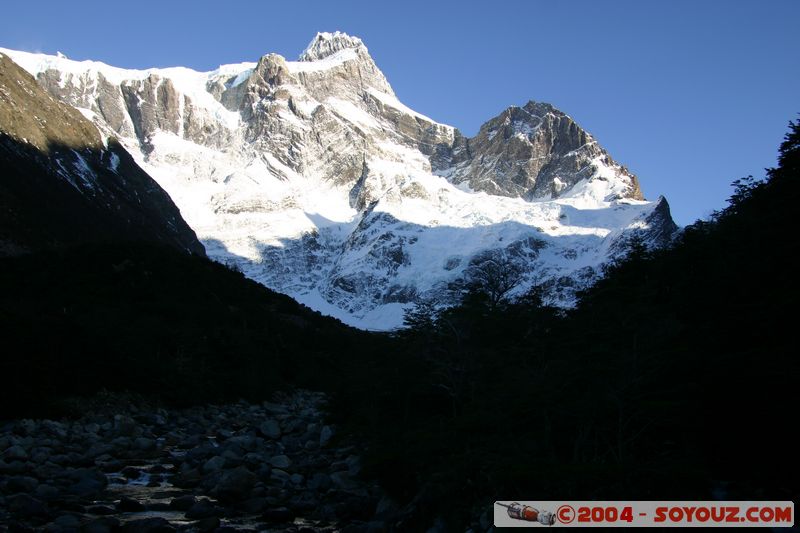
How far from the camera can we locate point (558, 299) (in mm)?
196625

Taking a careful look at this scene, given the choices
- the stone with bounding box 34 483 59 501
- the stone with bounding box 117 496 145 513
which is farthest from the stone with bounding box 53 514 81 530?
the stone with bounding box 34 483 59 501

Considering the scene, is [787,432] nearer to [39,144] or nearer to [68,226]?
[68,226]

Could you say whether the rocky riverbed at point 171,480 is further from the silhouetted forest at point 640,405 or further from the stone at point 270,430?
the silhouetted forest at point 640,405

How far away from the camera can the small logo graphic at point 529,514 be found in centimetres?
1118

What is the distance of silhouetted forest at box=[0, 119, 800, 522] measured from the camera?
43.5ft

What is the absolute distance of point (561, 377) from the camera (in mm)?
16750

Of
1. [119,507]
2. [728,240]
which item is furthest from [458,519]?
[728,240]

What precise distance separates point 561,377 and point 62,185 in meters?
76.2

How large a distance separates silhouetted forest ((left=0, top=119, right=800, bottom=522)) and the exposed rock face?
20.6 metres

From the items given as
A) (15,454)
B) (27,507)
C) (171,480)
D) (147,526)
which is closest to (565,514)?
(147,526)

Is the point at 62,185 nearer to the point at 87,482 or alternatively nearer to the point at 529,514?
the point at 87,482

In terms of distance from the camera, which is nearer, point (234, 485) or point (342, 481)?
point (234, 485)

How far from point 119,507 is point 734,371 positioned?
46.3ft

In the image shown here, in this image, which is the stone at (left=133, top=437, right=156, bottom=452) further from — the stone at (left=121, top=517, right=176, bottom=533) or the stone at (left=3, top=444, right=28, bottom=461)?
the stone at (left=121, top=517, right=176, bottom=533)
